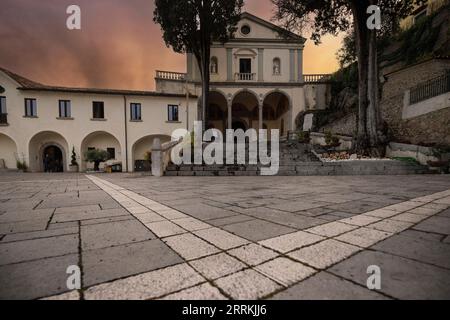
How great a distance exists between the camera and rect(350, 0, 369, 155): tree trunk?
11.1m

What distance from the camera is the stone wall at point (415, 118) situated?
11.0 m

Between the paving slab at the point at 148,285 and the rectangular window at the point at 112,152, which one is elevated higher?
the rectangular window at the point at 112,152

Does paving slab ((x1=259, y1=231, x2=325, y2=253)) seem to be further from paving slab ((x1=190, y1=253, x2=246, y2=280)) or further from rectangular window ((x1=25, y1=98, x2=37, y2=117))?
rectangular window ((x1=25, y1=98, x2=37, y2=117))

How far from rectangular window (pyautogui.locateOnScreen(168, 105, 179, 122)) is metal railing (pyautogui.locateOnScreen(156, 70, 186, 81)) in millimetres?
3043

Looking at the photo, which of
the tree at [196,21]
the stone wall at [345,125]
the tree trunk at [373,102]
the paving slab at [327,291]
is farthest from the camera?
the stone wall at [345,125]

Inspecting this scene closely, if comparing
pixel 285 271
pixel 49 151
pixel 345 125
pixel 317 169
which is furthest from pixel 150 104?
pixel 285 271

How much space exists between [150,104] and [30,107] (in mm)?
9242

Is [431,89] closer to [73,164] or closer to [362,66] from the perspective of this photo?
[362,66]

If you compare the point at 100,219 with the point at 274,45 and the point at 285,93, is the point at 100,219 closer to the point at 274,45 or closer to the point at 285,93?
the point at 285,93

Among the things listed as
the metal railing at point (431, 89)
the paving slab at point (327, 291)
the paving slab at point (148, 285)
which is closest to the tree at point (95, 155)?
the paving slab at point (148, 285)

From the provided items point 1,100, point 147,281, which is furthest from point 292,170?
point 1,100

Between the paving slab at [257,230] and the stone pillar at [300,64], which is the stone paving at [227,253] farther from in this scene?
the stone pillar at [300,64]

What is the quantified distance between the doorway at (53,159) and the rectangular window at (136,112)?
283 inches

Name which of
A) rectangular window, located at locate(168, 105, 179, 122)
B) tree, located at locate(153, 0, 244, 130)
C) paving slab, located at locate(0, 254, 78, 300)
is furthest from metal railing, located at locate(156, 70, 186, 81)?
paving slab, located at locate(0, 254, 78, 300)
